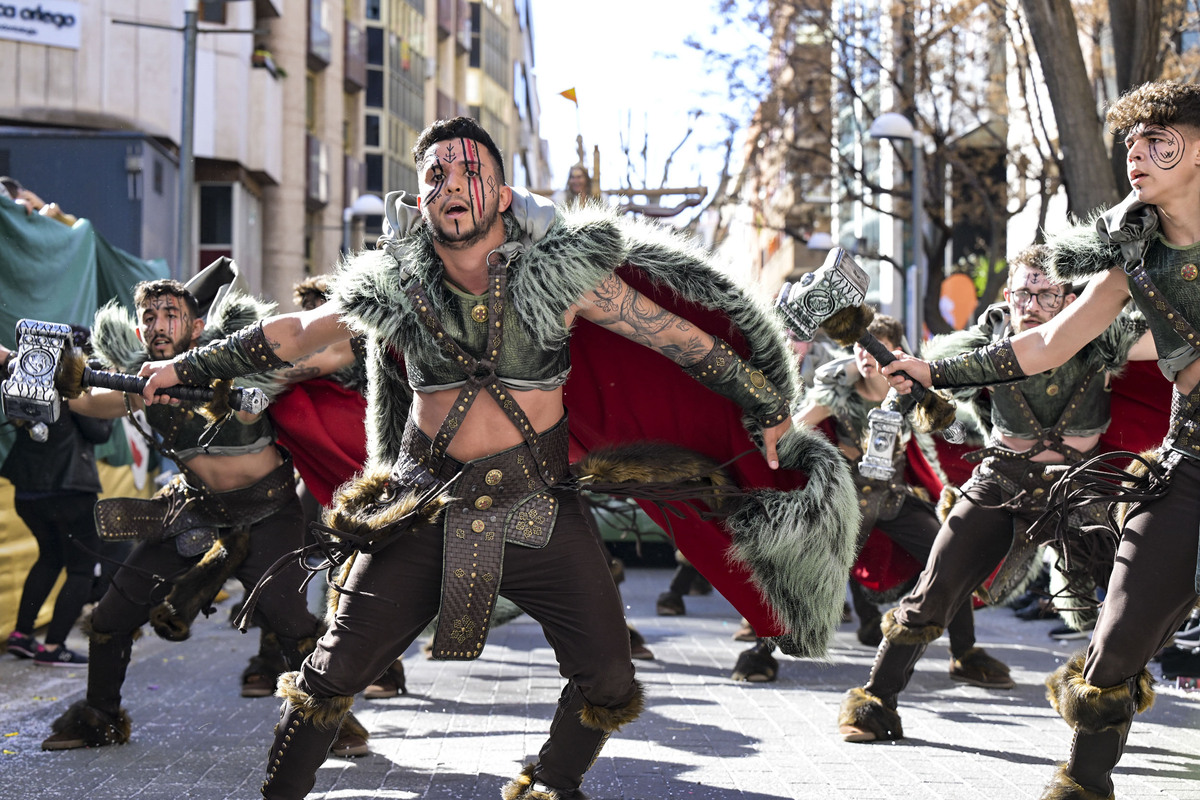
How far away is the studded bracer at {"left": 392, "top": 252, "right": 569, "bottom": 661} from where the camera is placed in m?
3.75

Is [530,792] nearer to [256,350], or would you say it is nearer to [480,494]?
[480,494]

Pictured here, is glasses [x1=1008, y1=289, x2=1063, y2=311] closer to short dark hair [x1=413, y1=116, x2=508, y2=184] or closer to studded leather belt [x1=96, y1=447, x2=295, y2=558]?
short dark hair [x1=413, y1=116, x2=508, y2=184]

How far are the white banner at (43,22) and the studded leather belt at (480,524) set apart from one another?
1981cm

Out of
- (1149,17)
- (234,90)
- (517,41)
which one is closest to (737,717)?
(1149,17)

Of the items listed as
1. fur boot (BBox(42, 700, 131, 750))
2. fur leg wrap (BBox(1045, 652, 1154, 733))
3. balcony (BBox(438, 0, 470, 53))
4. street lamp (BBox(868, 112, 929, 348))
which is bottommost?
fur boot (BBox(42, 700, 131, 750))

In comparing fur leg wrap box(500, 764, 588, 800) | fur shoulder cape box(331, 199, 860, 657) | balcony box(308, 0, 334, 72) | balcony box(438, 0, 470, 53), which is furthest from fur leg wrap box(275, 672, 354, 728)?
balcony box(438, 0, 470, 53)

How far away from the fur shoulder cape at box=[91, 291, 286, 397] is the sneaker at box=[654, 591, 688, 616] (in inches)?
205

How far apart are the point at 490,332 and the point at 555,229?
1.20 feet

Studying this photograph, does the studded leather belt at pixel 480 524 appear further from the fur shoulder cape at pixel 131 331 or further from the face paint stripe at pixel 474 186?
the fur shoulder cape at pixel 131 331

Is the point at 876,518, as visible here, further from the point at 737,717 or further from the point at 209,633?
the point at 209,633

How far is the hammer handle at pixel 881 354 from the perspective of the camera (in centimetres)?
418

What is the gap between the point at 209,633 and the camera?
372 inches

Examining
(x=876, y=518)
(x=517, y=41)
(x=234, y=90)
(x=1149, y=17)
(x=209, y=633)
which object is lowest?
(x=209, y=633)

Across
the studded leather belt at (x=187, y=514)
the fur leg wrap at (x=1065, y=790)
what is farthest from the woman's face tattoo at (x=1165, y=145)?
the studded leather belt at (x=187, y=514)
